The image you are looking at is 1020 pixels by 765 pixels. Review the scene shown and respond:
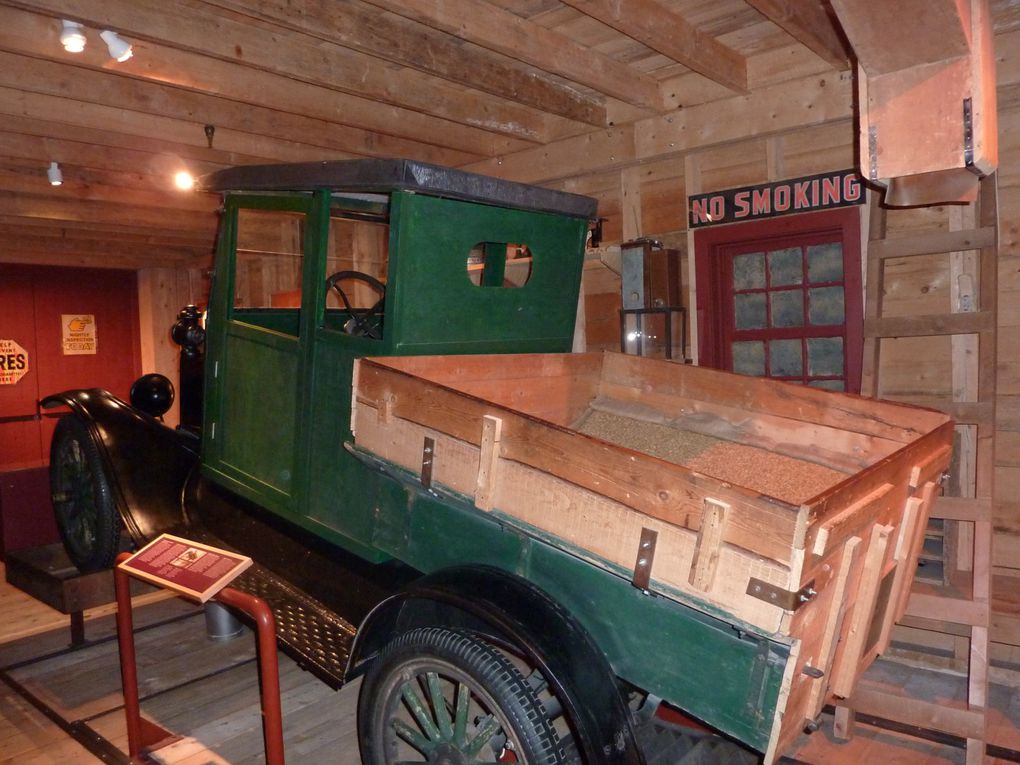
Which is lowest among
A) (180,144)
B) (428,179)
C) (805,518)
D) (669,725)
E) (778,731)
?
(669,725)

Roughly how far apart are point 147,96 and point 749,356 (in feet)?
12.9

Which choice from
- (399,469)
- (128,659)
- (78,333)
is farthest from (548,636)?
(78,333)

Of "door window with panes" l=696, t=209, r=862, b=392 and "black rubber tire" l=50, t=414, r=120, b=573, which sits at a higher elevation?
"door window with panes" l=696, t=209, r=862, b=392

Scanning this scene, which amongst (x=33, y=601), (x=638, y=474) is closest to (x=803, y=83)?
(x=638, y=474)

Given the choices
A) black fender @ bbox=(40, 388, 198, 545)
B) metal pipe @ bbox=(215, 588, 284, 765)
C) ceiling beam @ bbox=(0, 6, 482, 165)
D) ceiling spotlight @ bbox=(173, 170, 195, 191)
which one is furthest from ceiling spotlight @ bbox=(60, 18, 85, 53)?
metal pipe @ bbox=(215, 588, 284, 765)

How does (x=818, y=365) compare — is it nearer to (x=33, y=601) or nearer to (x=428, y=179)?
(x=428, y=179)

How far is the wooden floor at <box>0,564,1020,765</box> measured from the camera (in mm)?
2947

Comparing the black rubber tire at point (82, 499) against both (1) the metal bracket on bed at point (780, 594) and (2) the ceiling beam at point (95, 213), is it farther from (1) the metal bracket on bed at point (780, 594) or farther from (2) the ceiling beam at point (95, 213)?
(1) the metal bracket on bed at point (780, 594)

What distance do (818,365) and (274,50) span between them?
348 centimetres

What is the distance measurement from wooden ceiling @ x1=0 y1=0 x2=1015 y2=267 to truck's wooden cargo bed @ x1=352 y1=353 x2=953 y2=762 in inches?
67.0

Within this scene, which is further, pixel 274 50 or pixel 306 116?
pixel 306 116

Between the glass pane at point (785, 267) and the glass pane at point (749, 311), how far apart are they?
137 mm

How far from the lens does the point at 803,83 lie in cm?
408

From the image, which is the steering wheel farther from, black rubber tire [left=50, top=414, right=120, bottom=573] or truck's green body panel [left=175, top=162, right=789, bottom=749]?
black rubber tire [left=50, top=414, right=120, bottom=573]
